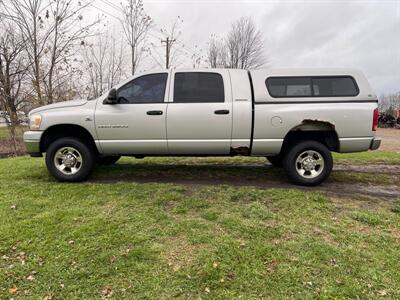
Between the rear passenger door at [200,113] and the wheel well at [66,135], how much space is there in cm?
148

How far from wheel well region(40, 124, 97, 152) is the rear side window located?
3.28m

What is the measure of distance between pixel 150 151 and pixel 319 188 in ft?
9.85

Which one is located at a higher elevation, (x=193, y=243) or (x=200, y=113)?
(x=200, y=113)

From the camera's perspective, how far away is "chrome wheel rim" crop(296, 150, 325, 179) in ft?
17.7

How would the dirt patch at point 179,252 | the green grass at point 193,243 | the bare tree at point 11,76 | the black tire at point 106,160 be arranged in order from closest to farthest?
the green grass at point 193,243 → the dirt patch at point 179,252 → the black tire at point 106,160 → the bare tree at point 11,76

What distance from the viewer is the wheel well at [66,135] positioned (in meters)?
5.54

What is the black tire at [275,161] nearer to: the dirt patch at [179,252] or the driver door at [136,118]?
the driver door at [136,118]

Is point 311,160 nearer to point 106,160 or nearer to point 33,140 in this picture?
point 106,160

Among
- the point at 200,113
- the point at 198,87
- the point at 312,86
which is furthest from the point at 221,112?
the point at 312,86

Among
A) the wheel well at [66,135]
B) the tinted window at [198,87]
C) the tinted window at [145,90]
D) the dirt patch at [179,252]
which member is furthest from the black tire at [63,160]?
the dirt patch at [179,252]

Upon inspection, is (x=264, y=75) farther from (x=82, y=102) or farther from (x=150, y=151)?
(x=82, y=102)

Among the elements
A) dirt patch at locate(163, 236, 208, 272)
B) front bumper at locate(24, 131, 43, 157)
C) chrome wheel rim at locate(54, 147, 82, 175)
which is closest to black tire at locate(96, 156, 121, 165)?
chrome wheel rim at locate(54, 147, 82, 175)

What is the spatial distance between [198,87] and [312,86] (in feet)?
6.35

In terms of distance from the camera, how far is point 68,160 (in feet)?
18.0
